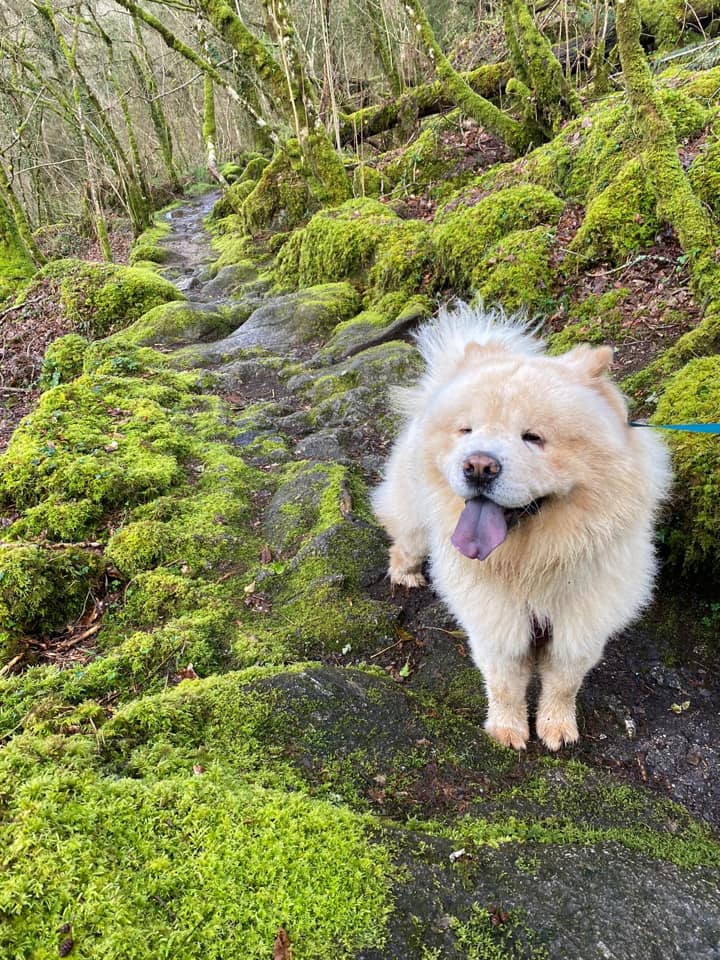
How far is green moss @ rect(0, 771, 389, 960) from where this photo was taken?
1402 millimetres

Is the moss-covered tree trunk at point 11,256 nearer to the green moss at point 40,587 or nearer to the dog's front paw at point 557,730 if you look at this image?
the green moss at point 40,587

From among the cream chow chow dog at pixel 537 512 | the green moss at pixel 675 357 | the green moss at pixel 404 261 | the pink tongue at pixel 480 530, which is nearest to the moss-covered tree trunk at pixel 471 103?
the green moss at pixel 404 261

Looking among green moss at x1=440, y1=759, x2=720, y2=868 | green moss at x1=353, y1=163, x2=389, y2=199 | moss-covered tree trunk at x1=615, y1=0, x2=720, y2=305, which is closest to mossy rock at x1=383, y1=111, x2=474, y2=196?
green moss at x1=353, y1=163, x2=389, y2=199

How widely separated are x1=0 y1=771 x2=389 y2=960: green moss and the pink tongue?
109 cm

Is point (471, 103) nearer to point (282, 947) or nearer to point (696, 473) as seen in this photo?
point (696, 473)

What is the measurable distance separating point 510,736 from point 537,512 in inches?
49.3

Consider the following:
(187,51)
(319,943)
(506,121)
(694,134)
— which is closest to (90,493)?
(319,943)

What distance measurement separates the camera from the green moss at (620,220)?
17.9 feet

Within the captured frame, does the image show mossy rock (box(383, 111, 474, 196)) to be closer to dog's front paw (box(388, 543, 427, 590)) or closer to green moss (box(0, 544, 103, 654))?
dog's front paw (box(388, 543, 427, 590))

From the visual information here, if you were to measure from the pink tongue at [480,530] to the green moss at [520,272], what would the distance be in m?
4.26

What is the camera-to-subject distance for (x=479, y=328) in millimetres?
3855

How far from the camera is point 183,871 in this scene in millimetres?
1599

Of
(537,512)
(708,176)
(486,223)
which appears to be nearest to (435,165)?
(486,223)

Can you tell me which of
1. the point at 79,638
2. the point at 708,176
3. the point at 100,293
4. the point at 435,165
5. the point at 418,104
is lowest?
the point at 79,638
